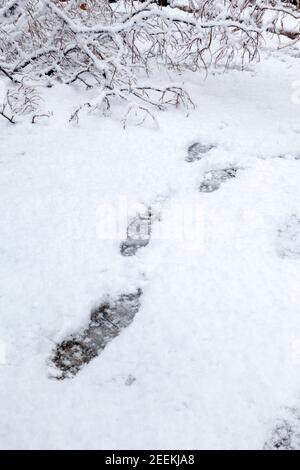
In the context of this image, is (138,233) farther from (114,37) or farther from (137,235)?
(114,37)

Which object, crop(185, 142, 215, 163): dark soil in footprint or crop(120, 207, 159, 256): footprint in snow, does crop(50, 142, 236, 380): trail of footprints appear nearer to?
crop(120, 207, 159, 256): footprint in snow

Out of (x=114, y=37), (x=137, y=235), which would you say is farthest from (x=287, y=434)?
(x=114, y=37)

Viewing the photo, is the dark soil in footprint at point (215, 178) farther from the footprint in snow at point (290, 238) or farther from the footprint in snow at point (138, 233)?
the footprint in snow at point (290, 238)

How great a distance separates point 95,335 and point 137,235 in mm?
1021

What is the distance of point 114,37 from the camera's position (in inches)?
173

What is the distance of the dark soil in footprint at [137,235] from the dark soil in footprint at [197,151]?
1.02 meters

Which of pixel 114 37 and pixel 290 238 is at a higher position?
pixel 114 37

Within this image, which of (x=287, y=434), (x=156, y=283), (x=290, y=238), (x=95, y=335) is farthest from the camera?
(x=290, y=238)

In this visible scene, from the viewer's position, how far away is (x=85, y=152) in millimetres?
4141

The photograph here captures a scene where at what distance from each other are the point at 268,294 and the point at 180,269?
2.25ft

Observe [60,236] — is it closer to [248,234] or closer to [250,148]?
[248,234]

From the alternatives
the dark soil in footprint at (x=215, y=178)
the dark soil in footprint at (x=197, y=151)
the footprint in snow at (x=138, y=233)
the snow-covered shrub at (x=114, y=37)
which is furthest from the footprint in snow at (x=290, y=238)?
the snow-covered shrub at (x=114, y=37)

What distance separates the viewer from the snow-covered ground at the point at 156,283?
6.80ft

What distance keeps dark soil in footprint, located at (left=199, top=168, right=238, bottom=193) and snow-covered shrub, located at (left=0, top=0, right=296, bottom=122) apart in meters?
1.29
